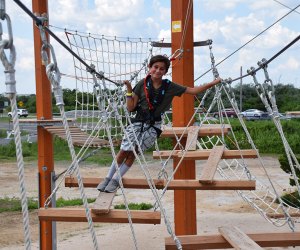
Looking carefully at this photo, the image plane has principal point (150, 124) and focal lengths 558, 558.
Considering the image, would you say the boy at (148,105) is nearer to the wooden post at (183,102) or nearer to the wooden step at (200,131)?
the wooden step at (200,131)

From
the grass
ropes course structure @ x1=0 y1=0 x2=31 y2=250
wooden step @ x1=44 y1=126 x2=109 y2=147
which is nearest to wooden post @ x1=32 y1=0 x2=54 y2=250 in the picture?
wooden step @ x1=44 y1=126 x2=109 y2=147

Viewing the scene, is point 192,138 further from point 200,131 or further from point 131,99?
point 131,99

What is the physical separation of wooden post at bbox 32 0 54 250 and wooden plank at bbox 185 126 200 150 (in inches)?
38.9

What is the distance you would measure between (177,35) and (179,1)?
0.81 feet

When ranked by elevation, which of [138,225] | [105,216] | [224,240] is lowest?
[138,225]

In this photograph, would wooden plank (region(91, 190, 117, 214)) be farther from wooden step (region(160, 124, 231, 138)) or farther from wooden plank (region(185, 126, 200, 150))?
wooden step (region(160, 124, 231, 138))

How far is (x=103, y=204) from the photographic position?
A: 104 inches

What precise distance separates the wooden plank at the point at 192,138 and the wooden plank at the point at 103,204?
882 mm

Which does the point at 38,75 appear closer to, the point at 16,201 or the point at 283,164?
the point at 283,164

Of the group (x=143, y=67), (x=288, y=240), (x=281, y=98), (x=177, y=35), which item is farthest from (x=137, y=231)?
(x=281, y=98)

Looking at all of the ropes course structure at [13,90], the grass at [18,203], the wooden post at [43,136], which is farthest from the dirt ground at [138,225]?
the ropes course structure at [13,90]

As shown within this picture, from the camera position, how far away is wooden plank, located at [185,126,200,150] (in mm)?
3643

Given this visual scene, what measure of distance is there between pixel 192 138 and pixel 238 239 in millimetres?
1303

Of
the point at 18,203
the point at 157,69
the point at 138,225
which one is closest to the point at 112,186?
the point at 157,69
